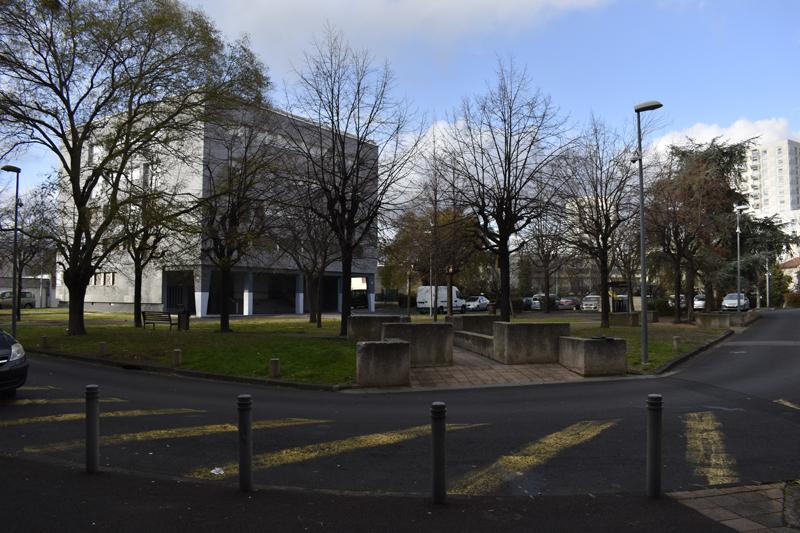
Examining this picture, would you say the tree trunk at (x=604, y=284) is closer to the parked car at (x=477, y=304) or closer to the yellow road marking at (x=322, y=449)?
the yellow road marking at (x=322, y=449)

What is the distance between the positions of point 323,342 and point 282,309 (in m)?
39.5

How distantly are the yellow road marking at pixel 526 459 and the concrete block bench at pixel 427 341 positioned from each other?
720 centimetres

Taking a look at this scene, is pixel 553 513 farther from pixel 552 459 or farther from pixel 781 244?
pixel 781 244

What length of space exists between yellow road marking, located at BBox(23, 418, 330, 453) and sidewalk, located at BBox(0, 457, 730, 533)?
1624 mm

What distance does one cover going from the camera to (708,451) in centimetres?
704

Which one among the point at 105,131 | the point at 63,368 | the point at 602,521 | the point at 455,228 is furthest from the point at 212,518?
the point at 105,131

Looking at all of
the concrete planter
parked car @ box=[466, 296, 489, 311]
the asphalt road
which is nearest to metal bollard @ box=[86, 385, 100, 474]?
the asphalt road

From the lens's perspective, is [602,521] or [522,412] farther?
[522,412]

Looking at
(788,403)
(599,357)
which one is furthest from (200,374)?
(788,403)

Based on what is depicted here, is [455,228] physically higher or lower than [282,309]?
higher

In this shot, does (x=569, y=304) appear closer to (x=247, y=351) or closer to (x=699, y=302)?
(x=699, y=302)

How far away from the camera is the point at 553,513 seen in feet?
16.0

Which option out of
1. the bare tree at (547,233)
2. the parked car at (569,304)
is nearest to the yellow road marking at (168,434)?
the bare tree at (547,233)

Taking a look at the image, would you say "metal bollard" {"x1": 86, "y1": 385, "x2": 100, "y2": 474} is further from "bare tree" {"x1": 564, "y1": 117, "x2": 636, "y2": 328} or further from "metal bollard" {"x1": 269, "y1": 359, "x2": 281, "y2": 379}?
"bare tree" {"x1": 564, "y1": 117, "x2": 636, "y2": 328}
